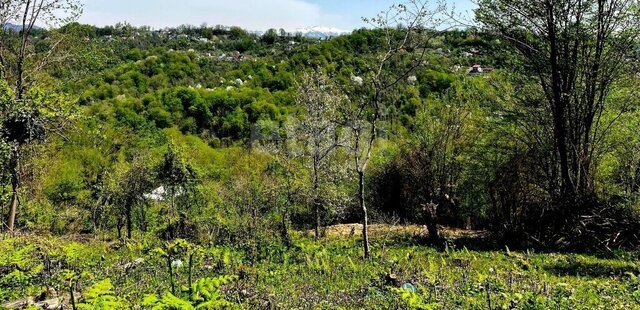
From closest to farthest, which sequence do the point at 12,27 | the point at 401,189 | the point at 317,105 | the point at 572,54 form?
the point at 572,54 → the point at 12,27 → the point at 317,105 → the point at 401,189

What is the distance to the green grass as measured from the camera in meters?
6.54

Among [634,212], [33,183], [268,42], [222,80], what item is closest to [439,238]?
[634,212]

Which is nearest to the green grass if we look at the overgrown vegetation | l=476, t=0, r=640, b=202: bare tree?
the overgrown vegetation

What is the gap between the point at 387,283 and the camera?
26.2 ft

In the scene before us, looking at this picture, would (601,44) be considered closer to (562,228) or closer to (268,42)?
(562,228)

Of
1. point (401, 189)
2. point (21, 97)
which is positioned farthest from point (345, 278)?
point (401, 189)

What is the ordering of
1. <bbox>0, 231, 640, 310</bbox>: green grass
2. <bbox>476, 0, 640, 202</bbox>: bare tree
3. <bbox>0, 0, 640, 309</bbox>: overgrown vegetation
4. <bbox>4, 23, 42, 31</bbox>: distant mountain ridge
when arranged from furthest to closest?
1. <bbox>4, 23, 42, 31</bbox>: distant mountain ridge
2. <bbox>476, 0, 640, 202</bbox>: bare tree
3. <bbox>0, 0, 640, 309</bbox>: overgrown vegetation
4. <bbox>0, 231, 640, 310</bbox>: green grass

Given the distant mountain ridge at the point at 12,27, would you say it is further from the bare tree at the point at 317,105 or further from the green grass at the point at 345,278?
the bare tree at the point at 317,105

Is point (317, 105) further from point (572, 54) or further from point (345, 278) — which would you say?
point (345, 278)

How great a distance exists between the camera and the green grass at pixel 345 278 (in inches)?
257

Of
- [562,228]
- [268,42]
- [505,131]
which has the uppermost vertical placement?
[268,42]

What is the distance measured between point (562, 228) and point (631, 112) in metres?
4.85

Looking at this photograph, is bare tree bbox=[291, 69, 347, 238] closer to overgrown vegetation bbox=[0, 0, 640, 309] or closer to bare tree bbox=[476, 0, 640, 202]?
overgrown vegetation bbox=[0, 0, 640, 309]

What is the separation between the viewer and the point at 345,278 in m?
9.52
